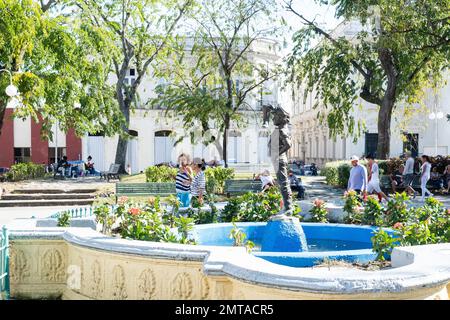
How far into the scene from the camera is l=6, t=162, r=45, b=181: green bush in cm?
2569

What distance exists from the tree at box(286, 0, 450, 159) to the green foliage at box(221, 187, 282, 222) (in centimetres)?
1216

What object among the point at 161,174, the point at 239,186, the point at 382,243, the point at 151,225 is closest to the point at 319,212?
the point at 382,243

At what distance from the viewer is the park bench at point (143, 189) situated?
1442 centimetres

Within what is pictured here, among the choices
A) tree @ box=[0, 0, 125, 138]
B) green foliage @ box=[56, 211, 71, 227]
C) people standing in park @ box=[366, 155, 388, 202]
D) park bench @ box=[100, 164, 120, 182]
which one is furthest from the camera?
park bench @ box=[100, 164, 120, 182]

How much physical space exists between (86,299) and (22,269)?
111 centimetres

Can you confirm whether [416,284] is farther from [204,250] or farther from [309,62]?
[309,62]

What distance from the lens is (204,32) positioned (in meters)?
27.8

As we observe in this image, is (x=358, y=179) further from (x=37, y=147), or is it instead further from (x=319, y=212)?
(x=37, y=147)

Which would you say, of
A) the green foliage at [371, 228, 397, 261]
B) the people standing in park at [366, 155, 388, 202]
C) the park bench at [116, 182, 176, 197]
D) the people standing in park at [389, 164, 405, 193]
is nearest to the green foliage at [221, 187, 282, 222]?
the green foliage at [371, 228, 397, 261]

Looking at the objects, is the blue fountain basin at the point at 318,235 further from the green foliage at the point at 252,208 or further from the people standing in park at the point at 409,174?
the people standing in park at the point at 409,174

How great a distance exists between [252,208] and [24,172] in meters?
19.4

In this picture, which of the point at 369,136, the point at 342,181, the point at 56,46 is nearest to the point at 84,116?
the point at 56,46

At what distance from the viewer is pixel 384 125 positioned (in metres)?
23.3

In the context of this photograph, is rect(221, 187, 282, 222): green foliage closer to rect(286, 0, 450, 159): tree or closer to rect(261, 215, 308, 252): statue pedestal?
rect(261, 215, 308, 252): statue pedestal
